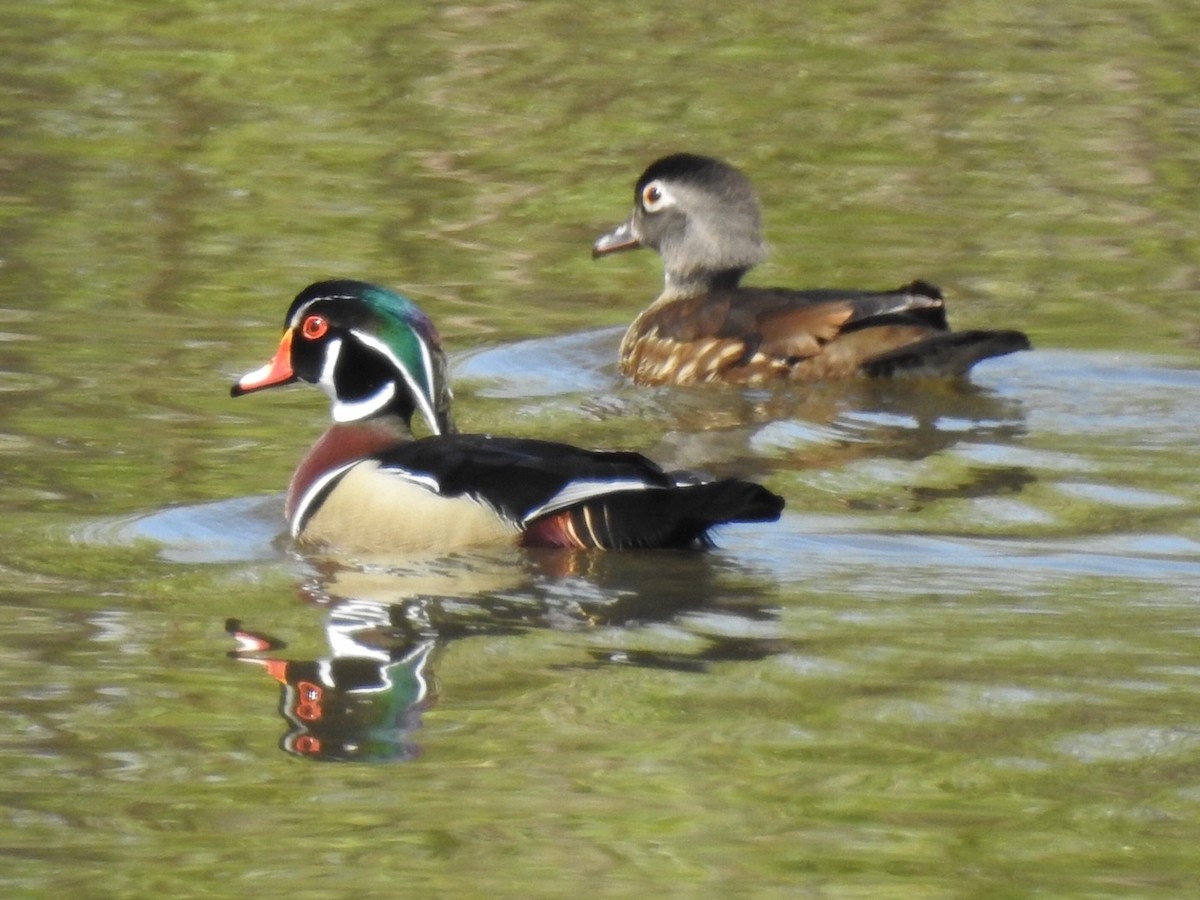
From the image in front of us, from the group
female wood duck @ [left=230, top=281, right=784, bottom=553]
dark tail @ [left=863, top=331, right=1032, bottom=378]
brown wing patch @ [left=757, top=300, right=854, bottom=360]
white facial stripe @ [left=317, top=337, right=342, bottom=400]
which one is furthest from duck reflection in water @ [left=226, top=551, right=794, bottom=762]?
brown wing patch @ [left=757, top=300, right=854, bottom=360]

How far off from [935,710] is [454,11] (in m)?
13.1

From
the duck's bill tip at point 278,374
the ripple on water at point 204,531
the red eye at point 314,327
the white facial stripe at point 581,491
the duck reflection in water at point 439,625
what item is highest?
the red eye at point 314,327

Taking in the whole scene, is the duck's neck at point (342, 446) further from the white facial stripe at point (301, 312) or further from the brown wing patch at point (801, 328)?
the brown wing patch at point (801, 328)

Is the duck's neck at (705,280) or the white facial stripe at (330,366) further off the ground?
the white facial stripe at (330,366)

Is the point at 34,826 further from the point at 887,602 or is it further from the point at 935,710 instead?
the point at 887,602

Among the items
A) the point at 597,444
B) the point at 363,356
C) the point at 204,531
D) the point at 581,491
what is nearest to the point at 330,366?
the point at 363,356

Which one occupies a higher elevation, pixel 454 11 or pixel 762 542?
pixel 454 11

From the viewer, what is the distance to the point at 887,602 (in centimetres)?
728

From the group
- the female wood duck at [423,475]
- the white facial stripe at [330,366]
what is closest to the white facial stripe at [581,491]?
the female wood duck at [423,475]

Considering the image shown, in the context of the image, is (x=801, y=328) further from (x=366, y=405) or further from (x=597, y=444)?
(x=366, y=405)

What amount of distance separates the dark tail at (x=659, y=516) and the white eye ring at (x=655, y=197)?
432 cm

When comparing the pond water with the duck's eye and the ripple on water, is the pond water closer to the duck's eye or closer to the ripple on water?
the ripple on water

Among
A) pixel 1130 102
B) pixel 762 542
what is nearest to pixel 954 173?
pixel 1130 102

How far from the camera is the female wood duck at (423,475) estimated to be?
7770mm
